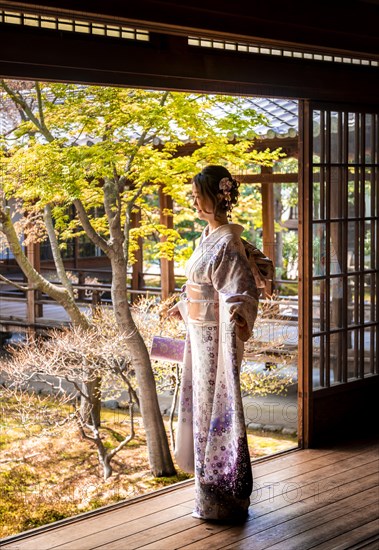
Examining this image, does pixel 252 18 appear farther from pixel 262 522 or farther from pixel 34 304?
pixel 34 304

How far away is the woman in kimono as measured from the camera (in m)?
3.22

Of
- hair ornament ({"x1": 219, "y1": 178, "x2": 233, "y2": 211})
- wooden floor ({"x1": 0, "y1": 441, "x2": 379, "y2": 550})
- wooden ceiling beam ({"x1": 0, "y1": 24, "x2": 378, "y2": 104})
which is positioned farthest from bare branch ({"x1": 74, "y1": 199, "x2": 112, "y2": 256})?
hair ornament ({"x1": 219, "y1": 178, "x2": 233, "y2": 211})

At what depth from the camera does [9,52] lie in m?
2.87

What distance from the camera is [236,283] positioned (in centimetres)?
318

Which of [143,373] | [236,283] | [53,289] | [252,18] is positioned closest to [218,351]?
[236,283]

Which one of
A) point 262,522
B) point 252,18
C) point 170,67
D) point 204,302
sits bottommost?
point 262,522

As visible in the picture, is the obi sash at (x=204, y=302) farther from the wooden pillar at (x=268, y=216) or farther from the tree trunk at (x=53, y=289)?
the wooden pillar at (x=268, y=216)

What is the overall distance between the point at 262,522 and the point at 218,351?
77 centimetres

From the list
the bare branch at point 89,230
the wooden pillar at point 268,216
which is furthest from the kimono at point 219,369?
the wooden pillar at point 268,216

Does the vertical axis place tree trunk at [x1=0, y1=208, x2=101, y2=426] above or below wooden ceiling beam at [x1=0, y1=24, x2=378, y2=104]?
below

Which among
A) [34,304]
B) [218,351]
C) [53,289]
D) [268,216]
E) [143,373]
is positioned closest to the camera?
[218,351]

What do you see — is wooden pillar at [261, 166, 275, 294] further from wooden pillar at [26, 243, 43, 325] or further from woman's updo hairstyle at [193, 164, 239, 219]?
woman's updo hairstyle at [193, 164, 239, 219]

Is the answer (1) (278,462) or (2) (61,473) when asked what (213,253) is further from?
(2) (61,473)

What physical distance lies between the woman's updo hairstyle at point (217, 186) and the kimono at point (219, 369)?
3.9 inches
